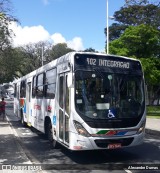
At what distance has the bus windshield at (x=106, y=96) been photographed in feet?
27.9

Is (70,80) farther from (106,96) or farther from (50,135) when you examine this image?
(50,135)

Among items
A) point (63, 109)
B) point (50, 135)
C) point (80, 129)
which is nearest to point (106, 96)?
point (80, 129)

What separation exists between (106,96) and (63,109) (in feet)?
4.84

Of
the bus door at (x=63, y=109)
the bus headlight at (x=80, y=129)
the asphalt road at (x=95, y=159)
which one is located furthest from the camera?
the bus door at (x=63, y=109)

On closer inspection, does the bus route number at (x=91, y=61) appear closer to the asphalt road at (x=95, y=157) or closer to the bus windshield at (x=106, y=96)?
the bus windshield at (x=106, y=96)

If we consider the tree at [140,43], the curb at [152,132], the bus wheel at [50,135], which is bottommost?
the curb at [152,132]

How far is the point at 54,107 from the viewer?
10.5 metres

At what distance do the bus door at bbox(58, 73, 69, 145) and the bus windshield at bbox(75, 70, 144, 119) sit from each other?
2.20 feet

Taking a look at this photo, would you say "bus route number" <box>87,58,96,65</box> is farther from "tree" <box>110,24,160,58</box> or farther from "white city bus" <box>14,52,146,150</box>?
"tree" <box>110,24,160,58</box>

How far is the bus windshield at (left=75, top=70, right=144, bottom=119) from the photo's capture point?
8.51 metres

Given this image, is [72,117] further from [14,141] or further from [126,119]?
[14,141]

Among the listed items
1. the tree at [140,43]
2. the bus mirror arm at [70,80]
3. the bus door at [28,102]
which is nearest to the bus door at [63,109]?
the bus mirror arm at [70,80]

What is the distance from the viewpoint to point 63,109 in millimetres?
9422

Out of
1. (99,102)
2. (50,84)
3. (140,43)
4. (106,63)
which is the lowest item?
(99,102)
